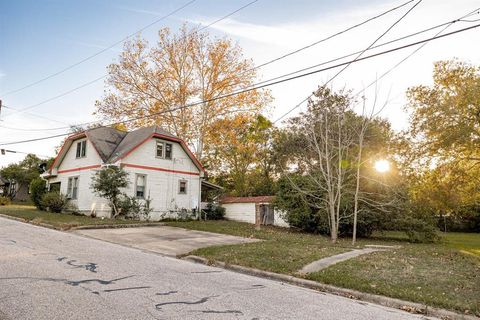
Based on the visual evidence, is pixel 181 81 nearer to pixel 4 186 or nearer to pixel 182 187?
pixel 182 187

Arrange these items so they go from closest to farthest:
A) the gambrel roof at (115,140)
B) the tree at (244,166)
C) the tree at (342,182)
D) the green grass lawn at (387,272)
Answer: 1. the green grass lawn at (387,272)
2. the tree at (342,182)
3. the gambrel roof at (115,140)
4. the tree at (244,166)

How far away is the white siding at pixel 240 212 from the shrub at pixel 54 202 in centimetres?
1383

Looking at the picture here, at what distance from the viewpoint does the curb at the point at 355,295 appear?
5734 mm

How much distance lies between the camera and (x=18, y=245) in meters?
10.1

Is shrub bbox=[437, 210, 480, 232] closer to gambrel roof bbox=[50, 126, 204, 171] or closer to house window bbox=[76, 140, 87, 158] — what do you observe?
gambrel roof bbox=[50, 126, 204, 171]

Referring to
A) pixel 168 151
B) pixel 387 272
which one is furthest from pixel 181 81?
pixel 387 272

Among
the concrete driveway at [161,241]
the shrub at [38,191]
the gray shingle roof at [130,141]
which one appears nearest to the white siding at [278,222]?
the gray shingle roof at [130,141]

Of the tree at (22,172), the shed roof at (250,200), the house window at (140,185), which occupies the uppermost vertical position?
the tree at (22,172)

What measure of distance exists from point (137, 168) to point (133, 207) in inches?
120

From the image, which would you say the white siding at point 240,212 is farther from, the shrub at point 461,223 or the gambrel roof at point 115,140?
the shrub at point 461,223

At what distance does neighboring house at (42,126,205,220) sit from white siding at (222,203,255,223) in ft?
15.5

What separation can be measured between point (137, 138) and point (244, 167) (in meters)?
18.4

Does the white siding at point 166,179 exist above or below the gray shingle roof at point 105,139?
below

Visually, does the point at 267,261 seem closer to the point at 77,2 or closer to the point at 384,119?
the point at 77,2
